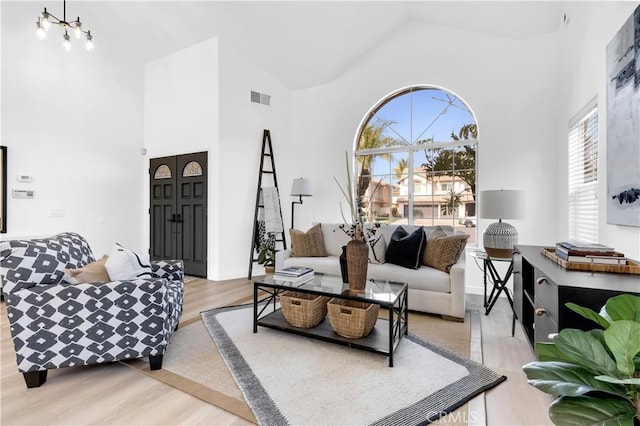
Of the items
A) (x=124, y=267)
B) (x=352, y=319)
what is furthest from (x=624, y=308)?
(x=124, y=267)

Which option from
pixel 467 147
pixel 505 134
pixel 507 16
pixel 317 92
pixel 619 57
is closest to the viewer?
pixel 619 57

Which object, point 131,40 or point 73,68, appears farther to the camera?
point 131,40

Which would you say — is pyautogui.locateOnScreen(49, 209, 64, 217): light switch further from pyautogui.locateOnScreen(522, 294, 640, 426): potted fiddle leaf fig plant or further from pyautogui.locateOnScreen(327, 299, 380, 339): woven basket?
pyautogui.locateOnScreen(522, 294, 640, 426): potted fiddle leaf fig plant

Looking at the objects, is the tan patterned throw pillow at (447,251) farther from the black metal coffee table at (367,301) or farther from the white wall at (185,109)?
the white wall at (185,109)

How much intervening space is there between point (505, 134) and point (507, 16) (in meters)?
1.35

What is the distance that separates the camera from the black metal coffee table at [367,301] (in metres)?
2.17

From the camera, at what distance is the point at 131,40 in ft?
15.9

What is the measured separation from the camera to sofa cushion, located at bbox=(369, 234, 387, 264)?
3597 millimetres

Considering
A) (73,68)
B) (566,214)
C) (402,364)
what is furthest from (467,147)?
(73,68)

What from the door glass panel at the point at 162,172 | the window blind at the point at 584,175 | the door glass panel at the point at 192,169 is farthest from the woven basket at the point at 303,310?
the door glass panel at the point at 162,172

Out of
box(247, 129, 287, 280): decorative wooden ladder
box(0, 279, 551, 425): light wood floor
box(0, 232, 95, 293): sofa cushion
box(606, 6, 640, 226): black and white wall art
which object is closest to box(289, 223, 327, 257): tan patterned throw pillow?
box(247, 129, 287, 280): decorative wooden ladder

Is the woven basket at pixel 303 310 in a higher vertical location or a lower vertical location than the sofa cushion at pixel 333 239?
lower

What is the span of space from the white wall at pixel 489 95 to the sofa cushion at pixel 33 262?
11.9 ft

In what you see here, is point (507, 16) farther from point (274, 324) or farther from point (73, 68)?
point (73, 68)
